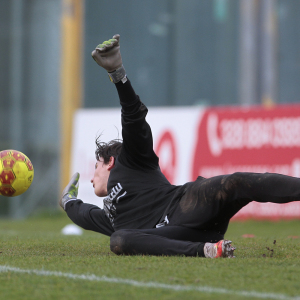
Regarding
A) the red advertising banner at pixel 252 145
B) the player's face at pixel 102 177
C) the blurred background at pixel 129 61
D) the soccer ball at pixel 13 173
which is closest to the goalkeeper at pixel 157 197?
the player's face at pixel 102 177

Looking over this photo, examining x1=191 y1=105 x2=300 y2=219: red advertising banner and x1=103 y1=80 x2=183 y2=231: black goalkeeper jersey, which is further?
x1=191 y1=105 x2=300 y2=219: red advertising banner

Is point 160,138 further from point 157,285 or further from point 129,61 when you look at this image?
point 157,285

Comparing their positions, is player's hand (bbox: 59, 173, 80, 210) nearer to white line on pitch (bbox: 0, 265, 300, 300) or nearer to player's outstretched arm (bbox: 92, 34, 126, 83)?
player's outstretched arm (bbox: 92, 34, 126, 83)

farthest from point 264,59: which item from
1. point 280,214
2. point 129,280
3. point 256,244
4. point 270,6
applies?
point 129,280

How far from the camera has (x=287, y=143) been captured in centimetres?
1133

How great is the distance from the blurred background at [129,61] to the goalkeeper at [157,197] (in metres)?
11.9

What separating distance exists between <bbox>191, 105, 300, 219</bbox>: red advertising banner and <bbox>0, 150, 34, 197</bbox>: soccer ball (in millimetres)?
Answer: 6677

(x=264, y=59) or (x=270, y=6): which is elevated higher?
(x=270, y=6)

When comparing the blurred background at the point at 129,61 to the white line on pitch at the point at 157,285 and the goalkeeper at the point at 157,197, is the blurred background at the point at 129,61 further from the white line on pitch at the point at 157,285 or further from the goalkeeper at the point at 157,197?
the white line on pitch at the point at 157,285

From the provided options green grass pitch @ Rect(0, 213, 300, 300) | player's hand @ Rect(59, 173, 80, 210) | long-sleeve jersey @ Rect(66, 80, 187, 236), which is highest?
long-sleeve jersey @ Rect(66, 80, 187, 236)

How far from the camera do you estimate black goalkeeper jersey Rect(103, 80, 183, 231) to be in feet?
15.4

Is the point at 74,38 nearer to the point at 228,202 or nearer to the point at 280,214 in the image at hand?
the point at 280,214

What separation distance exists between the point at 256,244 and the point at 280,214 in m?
5.83

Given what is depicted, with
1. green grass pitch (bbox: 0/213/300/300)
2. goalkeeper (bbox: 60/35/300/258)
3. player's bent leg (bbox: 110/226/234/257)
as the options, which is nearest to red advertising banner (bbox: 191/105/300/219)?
green grass pitch (bbox: 0/213/300/300)
